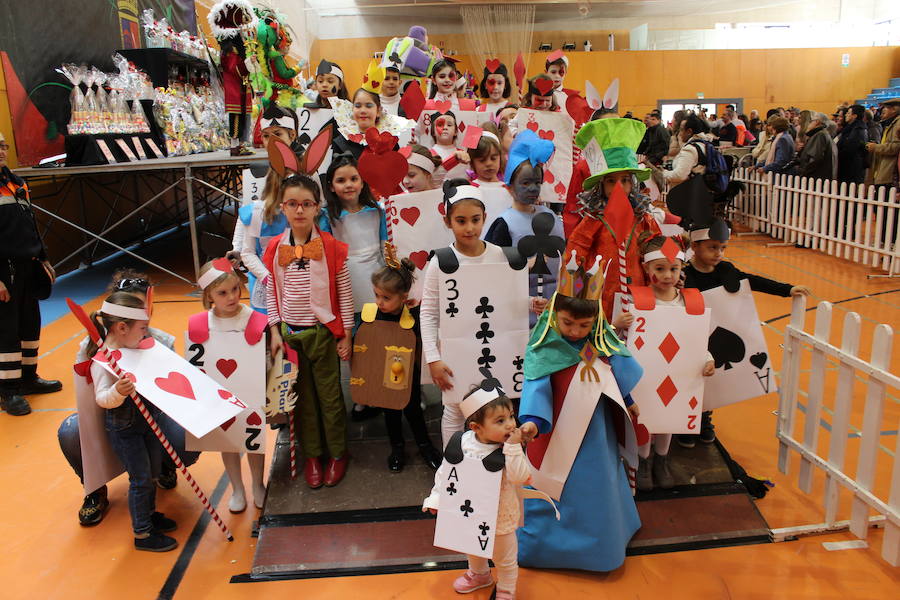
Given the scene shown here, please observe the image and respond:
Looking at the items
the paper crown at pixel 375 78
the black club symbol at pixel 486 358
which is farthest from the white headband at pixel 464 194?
the paper crown at pixel 375 78

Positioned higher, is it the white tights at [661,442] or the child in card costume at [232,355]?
the child in card costume at [232,355]

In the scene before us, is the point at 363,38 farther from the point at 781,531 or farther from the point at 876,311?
the point at 781,531

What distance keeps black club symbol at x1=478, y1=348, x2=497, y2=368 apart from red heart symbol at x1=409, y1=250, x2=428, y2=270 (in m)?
0.76

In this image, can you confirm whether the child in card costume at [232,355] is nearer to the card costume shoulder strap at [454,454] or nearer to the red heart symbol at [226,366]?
the red heart symbol at [226,366]

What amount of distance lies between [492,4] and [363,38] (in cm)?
354

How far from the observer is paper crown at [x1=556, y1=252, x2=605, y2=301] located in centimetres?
222

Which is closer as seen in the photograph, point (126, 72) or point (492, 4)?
point (126, 72)

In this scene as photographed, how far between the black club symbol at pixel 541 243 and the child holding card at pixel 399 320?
0.53m

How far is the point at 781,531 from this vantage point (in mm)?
2699

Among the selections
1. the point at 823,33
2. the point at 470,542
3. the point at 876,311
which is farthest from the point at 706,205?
the point at 823,33

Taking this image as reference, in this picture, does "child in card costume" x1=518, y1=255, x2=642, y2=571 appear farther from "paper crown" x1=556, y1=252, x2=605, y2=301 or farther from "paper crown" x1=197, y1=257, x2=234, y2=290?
"paper crown" x1=197, y1=257, x2=234, y2=290

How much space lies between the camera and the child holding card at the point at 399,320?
9.54ft

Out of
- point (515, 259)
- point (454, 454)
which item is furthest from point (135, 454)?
point (515, 259)

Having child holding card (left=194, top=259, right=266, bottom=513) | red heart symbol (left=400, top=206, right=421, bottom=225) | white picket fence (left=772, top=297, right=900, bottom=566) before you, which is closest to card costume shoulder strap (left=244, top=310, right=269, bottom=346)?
child holding card (left=194, top=259, right=266, bottom=513)
